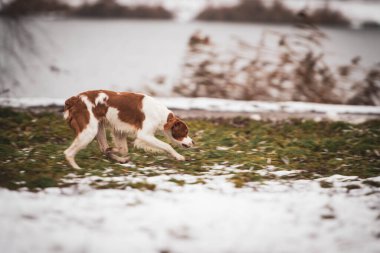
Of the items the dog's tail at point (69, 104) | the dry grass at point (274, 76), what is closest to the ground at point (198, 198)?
the dog's tail at point (69, 104)

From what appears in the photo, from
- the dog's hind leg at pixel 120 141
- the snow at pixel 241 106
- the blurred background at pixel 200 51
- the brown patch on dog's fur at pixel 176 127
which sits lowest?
the dog's hind leg at pixel 120 141

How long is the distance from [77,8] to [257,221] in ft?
42.3

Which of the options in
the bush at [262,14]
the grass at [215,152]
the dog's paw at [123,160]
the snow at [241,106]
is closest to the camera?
the grass at [215,152]

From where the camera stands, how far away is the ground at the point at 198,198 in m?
3.88

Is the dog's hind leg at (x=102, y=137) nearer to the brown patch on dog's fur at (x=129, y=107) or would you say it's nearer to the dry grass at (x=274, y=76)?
the brown patch on dog's fur at (x=129, y=107)

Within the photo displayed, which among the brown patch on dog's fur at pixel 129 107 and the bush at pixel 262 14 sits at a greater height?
the bush at pixel 262 14

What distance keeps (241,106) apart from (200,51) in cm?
191

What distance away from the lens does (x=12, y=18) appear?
10.9 meters

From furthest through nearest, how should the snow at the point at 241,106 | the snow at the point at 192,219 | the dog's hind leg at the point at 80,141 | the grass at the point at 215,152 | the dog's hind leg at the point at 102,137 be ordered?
the snow at the point at 241,106 → the dog's hind leg at the point at 102,137 → the dog's hind leg at the point at 80,141 → the grass at the point at 215,152 → the snow at the point at 192,219

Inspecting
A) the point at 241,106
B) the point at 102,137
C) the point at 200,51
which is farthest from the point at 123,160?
the point at 200,51

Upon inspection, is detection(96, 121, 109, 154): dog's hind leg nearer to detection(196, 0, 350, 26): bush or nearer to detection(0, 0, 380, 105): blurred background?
detection(0, 0, 380, 105): blurred background

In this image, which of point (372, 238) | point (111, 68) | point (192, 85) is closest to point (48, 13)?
point (111, 68)

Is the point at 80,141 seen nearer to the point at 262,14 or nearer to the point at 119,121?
the point at 119,121

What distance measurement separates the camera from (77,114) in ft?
18.5
